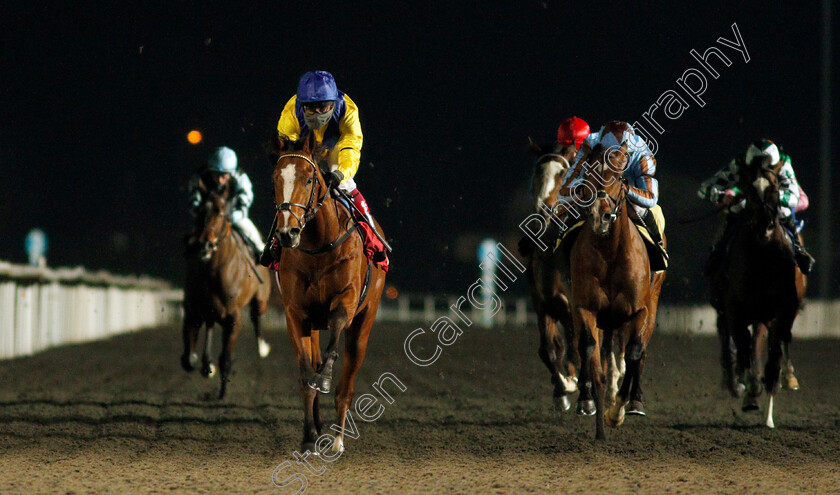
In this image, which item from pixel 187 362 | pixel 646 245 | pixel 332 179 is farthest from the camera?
pixel 187 362

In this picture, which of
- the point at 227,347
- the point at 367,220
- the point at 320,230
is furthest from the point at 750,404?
the point at 227,347

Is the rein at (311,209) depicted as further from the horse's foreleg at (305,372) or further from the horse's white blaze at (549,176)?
the horse's white blaze at (549,176)

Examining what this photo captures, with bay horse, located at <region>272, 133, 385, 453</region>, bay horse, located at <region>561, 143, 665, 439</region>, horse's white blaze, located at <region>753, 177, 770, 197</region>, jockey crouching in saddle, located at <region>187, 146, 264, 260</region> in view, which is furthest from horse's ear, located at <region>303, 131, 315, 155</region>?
jockey crouching in saddle, located at <region>187, 146, 264, 260</region>

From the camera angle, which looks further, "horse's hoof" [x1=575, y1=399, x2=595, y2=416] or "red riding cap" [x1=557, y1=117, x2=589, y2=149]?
"red riding cap" [x1=557, y1=117, x2=589, y2=149]

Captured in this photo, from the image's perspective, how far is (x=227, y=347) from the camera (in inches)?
405

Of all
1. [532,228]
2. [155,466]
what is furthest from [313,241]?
[532,228]

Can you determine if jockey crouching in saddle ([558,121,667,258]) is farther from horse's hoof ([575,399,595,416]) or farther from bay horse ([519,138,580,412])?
horse's hoof ([575,399,595,416])

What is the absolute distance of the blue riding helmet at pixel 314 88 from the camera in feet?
22.9

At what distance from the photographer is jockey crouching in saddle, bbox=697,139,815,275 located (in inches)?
328

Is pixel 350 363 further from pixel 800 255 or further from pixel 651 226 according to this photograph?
pixel 800 255

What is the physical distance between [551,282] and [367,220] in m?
2.39

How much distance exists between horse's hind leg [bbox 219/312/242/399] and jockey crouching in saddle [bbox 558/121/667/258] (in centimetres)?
417

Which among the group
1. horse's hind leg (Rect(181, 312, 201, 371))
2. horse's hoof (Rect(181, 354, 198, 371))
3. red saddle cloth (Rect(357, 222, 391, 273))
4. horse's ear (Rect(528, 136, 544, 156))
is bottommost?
horse's hoof (Rect(181, 354, 198, 371))

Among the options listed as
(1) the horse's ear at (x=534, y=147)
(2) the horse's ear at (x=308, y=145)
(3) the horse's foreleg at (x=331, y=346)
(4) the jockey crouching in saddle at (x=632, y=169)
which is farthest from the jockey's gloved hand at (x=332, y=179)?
(1) the horse's ear at (x=534, y=147)
